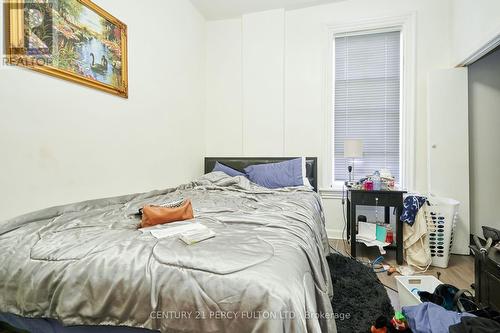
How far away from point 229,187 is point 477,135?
2704mm

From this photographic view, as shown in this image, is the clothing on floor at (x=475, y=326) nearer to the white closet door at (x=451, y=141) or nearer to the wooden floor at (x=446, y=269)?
the wooden floor at (x=446, y=269)

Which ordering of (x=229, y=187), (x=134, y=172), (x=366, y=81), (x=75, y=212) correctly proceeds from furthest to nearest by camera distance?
(x=366, y=81)
(x=229, y=187)
(x=134, y=172)
(x=75, y=212)

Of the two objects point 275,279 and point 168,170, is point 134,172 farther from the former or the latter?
point 275,279

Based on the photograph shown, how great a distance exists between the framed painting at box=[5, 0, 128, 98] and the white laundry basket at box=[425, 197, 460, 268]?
9.66ft

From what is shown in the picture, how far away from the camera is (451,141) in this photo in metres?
2.61

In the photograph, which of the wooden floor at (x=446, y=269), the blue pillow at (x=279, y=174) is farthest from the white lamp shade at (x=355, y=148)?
the wooden floor at (x=446, y=269)

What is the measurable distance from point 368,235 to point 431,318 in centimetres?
142

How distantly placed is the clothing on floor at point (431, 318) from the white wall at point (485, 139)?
211 centimetres

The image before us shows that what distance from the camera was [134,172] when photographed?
220 centimetres

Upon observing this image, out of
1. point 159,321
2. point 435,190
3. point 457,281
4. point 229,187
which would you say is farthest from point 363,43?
point 159,321

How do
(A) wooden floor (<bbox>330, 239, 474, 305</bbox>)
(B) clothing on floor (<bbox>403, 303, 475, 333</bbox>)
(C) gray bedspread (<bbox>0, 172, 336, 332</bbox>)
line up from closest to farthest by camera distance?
(C) gray bedspread (<bbox>0, 172, 336, 332</bbox>), (B) clothing on floor (<bbox>403, 303, 475, 333</bbox>), (A) wooden floor (<bbox>330, 239, 474, 305</bbox>)

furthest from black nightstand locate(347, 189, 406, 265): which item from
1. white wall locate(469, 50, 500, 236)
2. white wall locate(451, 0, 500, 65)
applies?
white wall locate(451, 0, 500, 65)

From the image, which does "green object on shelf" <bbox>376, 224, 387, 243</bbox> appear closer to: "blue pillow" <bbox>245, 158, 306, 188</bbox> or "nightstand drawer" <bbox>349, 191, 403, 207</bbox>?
"nightstand drawer" <bbox>349, 191, 403, 207</bbox>

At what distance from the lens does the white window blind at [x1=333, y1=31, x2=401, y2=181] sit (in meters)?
2.96
